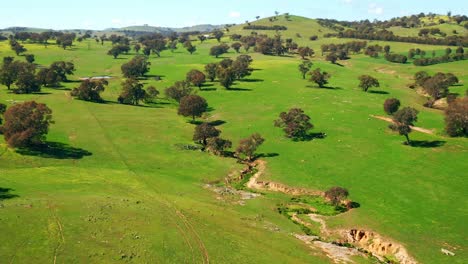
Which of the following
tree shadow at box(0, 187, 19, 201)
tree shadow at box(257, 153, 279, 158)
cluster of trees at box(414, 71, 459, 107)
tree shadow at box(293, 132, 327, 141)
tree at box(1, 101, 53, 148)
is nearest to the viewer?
tree shadow at box(0, 187, 19, 201)

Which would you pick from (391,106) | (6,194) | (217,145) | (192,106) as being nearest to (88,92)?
(192,106)

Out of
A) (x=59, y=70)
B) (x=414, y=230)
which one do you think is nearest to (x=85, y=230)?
(x=414, y=230)

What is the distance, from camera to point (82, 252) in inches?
1943

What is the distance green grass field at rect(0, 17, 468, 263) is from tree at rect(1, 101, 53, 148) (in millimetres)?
3209

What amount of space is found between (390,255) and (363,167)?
30312mm

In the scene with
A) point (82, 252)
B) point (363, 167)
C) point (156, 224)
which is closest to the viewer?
point (82, 252)

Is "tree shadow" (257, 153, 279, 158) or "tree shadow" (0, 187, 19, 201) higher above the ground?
"tree shadow" (0, 187, 19, 201)

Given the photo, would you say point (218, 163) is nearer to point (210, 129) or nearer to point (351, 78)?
point (210, 129)

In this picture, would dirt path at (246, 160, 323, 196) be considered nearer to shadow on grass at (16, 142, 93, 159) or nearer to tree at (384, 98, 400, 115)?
shadow on grass at (16, 142, 93, 159)

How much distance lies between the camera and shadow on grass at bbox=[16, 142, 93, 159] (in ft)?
291

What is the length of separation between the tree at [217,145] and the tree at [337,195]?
32.6 meters

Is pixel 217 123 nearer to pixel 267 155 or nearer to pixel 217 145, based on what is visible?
pixel 217 145

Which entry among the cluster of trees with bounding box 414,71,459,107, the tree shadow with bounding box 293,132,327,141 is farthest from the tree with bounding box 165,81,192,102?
the cluster of trees with bounding box 414,71,459,107

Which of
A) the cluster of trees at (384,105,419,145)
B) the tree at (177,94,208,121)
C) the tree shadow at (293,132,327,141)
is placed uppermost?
the cluster of trees at (384,105,419,145)
